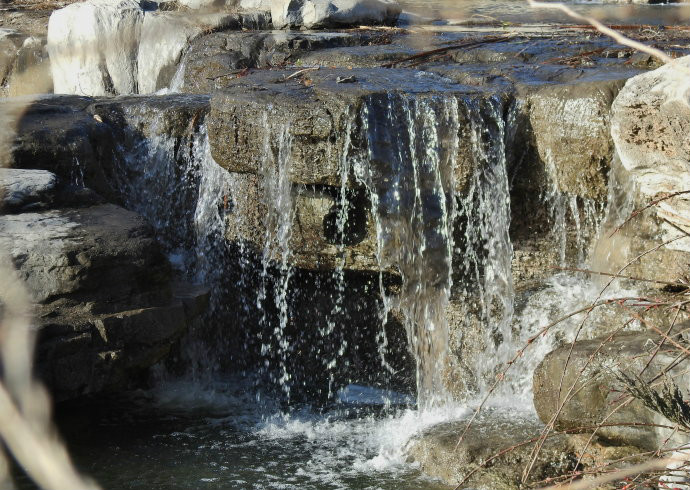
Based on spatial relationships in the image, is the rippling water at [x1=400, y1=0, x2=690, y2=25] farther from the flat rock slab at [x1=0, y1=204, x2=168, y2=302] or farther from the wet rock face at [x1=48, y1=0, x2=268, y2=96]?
the flat rock slab at [x1=0, y1=204, x2=168, y2=302]

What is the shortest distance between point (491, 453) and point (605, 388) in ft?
2.72

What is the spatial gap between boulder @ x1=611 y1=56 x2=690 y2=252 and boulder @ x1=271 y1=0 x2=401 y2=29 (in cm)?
488

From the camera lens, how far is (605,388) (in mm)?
4211

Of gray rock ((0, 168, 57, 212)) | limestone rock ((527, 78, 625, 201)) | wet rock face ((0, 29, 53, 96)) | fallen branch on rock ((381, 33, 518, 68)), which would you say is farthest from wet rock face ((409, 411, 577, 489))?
wet rock face ((0, 29, 53, 96))

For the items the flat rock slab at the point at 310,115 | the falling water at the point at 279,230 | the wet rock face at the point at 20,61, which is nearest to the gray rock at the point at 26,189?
the flat rock slab at the point at 310,115

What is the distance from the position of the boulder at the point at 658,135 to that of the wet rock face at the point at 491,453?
126 centimetres

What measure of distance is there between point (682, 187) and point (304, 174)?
265 cm

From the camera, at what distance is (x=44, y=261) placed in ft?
16.1

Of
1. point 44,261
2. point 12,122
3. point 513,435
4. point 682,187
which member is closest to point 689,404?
point 682,187

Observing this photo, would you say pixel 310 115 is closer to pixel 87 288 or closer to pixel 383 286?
pixel 383 286

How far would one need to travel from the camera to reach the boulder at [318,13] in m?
8.66

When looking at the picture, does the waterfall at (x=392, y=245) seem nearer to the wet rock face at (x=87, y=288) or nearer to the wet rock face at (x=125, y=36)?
the wet rock face at (x=87, y=288)

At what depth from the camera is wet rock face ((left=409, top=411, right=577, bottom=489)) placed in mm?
4590

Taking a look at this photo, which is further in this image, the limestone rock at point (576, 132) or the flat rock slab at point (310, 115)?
the flat rock slab at point (310, 115)
